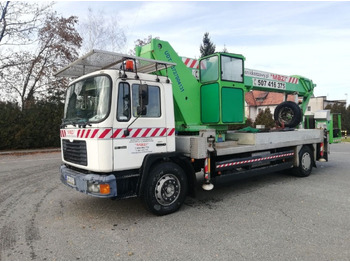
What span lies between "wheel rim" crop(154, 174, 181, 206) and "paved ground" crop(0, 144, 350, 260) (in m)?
0.29

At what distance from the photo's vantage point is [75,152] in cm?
464

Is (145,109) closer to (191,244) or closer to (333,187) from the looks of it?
(191,244)

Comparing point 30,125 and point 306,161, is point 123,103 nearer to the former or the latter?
point 306,161

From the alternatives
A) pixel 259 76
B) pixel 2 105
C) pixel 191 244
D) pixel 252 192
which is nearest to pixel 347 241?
pixel 191 244

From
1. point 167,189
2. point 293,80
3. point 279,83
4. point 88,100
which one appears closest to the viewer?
point 88,100

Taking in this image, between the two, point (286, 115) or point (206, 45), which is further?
point (206, 45)

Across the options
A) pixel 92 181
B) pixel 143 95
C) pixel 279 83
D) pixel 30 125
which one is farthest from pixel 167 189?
pixel 30 125

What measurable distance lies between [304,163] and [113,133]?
597 cm

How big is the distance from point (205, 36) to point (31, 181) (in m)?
34.0

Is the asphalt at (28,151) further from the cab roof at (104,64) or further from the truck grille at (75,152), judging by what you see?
the truck grille at (75,152)

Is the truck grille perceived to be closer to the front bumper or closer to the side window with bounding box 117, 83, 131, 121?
the front bumper

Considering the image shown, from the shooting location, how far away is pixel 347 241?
3525 mm

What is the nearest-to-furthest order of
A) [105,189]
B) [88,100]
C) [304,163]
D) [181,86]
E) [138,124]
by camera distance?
[105,189]
[138,124]
[88,100]
[181,86]
[304,163]

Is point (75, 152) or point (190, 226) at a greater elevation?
point (75, 152)
